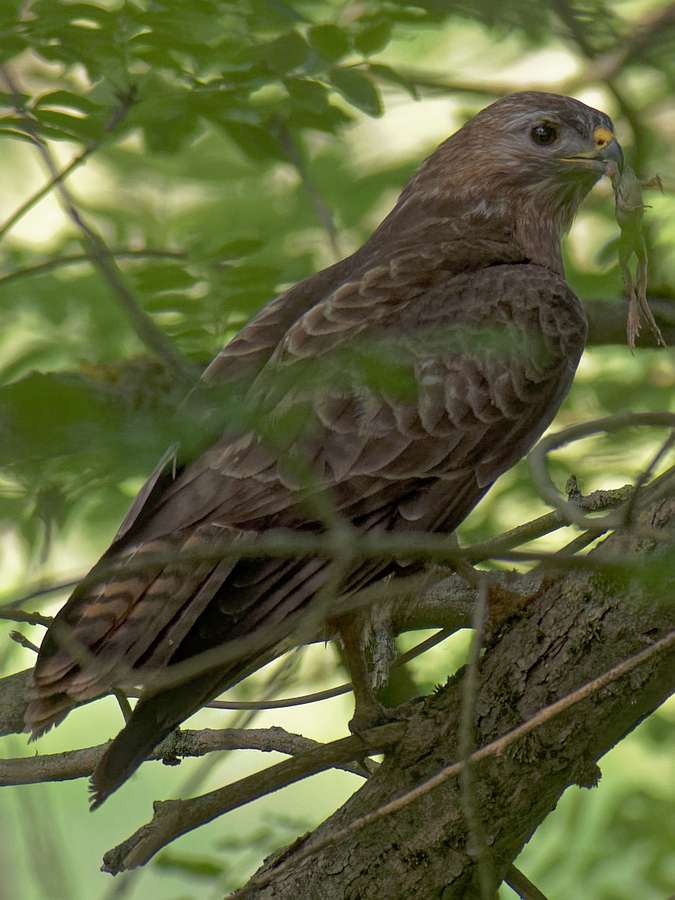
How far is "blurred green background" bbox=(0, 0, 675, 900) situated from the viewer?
7.16 ft

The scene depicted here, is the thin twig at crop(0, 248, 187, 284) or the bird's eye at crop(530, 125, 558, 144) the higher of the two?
the bird's eye at crop(530, 125, 558, 144)

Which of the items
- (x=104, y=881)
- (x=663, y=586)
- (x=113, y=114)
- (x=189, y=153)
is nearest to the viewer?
(x=663, y=586)

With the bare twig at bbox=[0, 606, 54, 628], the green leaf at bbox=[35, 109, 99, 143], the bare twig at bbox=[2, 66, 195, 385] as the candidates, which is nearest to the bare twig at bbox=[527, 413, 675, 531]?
the bare twig at bbox=[2, 66, 195, 385]

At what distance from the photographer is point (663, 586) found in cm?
189

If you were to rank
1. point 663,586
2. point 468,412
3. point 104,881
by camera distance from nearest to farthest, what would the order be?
point 663,586 → point 468,412 → point 104,881

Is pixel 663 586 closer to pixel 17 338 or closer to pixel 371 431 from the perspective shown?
pixel 371 431

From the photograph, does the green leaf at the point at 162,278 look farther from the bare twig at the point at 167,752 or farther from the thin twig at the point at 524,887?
the thin twig at the point at 524,887

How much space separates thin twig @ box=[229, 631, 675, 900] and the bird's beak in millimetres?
1959

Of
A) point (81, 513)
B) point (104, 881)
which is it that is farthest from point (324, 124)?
point (104, 881)

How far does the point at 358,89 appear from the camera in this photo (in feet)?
10.1

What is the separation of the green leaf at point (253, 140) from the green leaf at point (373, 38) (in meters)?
0.49

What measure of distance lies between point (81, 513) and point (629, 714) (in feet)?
6.69

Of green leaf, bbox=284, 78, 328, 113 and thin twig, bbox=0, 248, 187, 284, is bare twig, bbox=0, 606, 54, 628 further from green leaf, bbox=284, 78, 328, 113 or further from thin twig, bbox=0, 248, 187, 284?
green leaf, bbox=284, 78, 328, 113

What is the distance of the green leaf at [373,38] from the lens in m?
3.07
